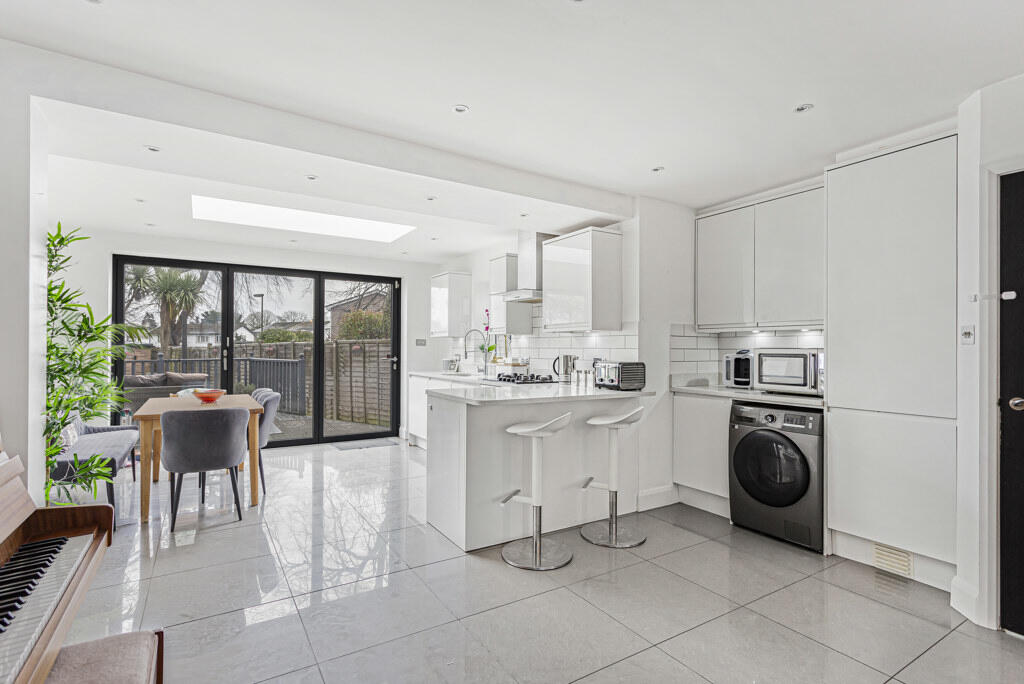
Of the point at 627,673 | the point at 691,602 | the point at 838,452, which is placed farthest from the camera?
A: the point at 838,452

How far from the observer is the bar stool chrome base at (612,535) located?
3.23 meters

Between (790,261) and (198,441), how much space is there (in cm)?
429

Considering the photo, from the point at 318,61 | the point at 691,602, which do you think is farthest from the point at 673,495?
the point at 318,61

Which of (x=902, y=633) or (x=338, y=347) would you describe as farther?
(x=338, y=347)

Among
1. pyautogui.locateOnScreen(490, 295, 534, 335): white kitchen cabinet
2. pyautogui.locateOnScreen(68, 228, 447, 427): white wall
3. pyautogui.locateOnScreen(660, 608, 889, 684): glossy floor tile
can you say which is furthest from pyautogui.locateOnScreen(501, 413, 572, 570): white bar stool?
pyautogui.locateOnScreen(68, 228, 447, 427): white wall

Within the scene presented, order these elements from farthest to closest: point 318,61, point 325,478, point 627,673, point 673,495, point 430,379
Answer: point 430,379, point 325,478, point 673,495, point 318,61, point 627,673

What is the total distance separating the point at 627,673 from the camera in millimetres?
1951

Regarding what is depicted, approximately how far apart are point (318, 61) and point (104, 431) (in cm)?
384

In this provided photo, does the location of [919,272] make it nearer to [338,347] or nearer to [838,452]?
[838,452]

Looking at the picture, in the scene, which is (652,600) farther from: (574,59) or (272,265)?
(272,265)

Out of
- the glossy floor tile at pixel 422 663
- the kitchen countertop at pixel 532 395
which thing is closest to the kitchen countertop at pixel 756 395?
the kitchen countertop at pixel 532 395

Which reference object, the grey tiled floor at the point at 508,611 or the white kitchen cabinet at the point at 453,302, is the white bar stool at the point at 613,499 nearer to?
the grey tiled floor at the point at 508,611

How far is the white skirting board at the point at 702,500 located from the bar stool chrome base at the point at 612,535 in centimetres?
72

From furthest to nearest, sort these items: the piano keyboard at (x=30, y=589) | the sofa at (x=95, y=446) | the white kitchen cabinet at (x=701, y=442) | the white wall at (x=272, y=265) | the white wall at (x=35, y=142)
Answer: the white wall at (x=272, y=265) → the white kitchen cabinet at (x=701, y=442) → the sofa at (x=95, y=446) → the white wall at (x=35, y=142) → the piano keyboard at (x=30, y=589)
